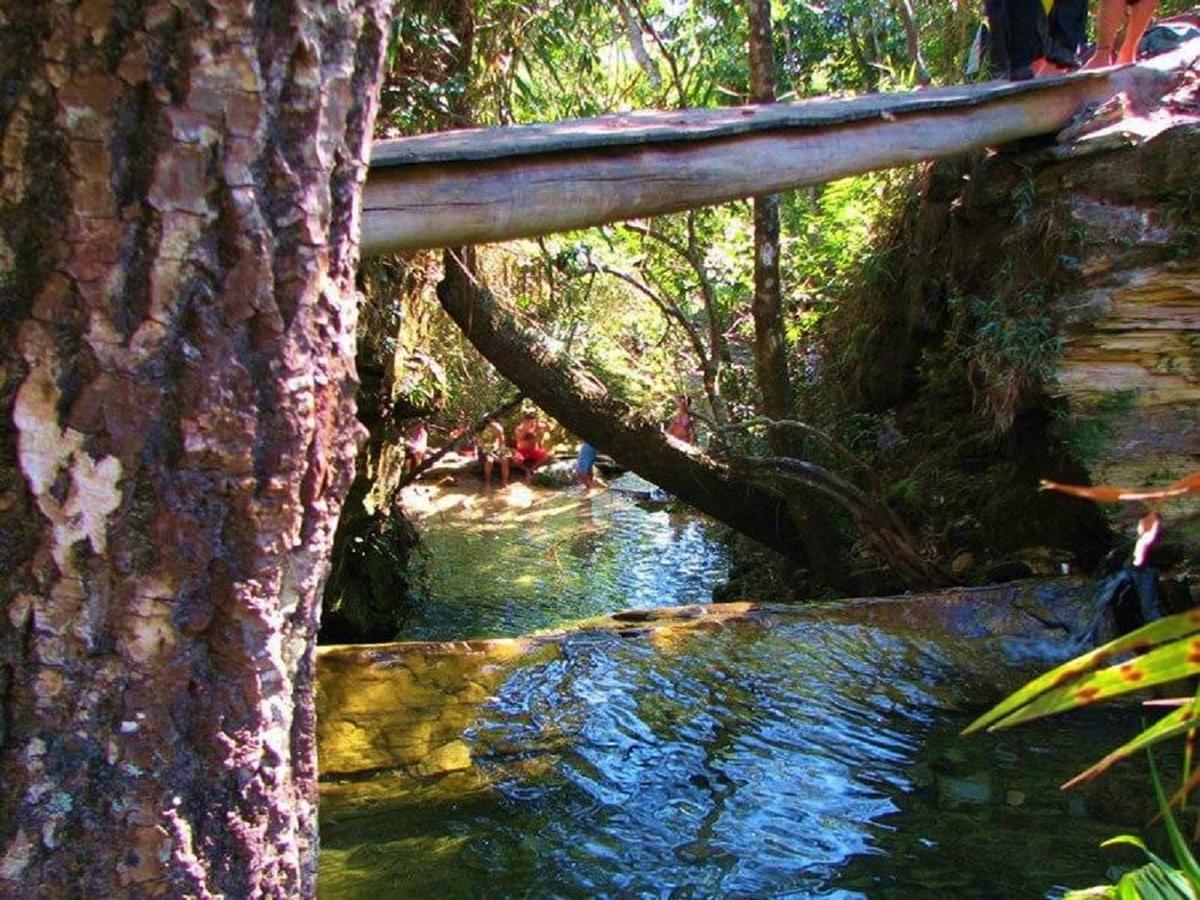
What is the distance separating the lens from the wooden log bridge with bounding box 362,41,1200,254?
3.00 m

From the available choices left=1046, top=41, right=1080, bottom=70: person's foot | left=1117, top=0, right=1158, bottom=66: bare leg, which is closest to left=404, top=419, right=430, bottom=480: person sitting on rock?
left=1046, top=41, right=1080, bottom=70: person's foot

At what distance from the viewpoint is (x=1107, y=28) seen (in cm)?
521

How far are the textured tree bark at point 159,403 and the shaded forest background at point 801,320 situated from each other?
160 inches

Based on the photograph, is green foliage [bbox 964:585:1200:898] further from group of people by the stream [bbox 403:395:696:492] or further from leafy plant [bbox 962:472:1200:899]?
group of people by the stream [bbox 403:395:696:492]

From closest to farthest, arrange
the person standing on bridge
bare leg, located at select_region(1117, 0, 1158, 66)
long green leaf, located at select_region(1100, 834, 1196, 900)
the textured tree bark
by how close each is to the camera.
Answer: the textured tree bark
long green leaf, located at select_region(1100, 834, 1196, 900)
bare leg, located at select_region(1117, 0, 1158, 66)
the person standing on bridge

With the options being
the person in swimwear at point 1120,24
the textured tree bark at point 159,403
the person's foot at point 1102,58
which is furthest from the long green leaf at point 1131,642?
the person's foot at point 1102,58

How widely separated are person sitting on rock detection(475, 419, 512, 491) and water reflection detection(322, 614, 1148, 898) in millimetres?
8134

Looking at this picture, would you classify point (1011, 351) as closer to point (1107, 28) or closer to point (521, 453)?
point (1107, 28)

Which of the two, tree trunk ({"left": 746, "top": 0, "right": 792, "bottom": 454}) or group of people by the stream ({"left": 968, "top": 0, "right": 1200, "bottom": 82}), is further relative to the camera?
tree trunk ({"left": 746, "top": 0, "right": 792, "bottom": 454})

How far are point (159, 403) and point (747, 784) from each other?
A: 2.81 metres

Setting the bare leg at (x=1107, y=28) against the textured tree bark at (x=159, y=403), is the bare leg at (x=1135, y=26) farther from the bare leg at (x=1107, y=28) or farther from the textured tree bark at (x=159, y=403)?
the textured tree bark at (x=159, y=403)

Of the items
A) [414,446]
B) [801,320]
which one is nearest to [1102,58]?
[801,320]

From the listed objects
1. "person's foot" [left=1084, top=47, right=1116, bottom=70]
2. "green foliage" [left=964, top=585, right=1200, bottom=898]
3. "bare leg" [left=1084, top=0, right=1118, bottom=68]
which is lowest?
"green foliage" [left=964, top=585, right=1200, bottom=898]

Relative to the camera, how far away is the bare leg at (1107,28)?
5.17 m
